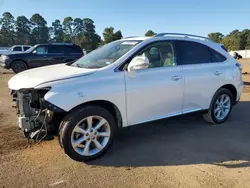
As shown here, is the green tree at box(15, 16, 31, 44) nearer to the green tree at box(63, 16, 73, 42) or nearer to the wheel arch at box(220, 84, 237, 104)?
the green tree at box(63, 16, 73, 42)

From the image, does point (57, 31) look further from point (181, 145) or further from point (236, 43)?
point (181, 145)

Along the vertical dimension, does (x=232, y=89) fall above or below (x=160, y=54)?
below

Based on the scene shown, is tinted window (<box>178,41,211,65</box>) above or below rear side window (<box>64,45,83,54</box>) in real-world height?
below

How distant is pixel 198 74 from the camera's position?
183 inches

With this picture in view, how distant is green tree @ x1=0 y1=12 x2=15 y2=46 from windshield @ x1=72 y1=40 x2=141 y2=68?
8136 centimetres

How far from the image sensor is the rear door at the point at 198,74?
4523 millimetres

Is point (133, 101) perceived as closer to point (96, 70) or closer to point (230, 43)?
point (96, 70)

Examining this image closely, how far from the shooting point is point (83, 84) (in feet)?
11.0

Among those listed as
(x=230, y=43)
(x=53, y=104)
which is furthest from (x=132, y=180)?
(x=230, y=43)

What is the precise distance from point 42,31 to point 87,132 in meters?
95.1

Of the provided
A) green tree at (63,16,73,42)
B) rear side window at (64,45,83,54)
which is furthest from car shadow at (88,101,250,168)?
green tree at (63,16,73,42)

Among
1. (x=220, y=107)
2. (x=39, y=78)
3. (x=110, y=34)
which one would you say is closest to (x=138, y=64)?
(x=39, y=78)

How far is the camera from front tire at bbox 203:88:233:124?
513 centimetres

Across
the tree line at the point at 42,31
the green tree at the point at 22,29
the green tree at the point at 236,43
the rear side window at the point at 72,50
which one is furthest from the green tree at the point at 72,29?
the rear side window at the point at 72,50
